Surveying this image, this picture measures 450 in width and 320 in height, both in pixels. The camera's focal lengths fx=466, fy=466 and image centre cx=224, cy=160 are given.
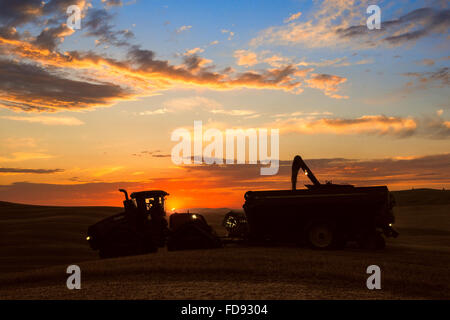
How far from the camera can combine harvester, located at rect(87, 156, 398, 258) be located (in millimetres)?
17859

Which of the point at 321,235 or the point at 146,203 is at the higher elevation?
the point at 146,203

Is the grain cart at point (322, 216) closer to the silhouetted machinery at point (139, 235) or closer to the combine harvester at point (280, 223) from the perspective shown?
the combine harvester at point (280, 223)

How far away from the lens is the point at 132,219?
1852cm

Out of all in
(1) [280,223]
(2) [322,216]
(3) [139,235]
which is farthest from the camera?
(1) [280,223]

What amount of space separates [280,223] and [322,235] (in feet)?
5.65

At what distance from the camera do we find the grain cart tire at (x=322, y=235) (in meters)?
17.7

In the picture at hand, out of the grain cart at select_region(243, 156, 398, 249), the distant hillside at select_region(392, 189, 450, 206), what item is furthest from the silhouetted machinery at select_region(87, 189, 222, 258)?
the distant hillside at select_region(392, 189, 450, 206)

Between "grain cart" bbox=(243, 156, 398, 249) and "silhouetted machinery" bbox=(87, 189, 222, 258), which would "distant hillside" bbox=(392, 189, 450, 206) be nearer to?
"grain cart" bbox=(243, 156, 398, 249)

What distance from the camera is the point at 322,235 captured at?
58.8 ft

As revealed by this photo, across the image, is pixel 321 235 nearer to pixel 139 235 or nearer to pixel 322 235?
pixel 322 235

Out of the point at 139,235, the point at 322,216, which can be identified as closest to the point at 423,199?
the point at 322,216

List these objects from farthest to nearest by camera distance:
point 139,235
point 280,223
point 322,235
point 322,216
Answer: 1. point 280,223
2. point 139,235
3. point 322,216
4. point 322,235

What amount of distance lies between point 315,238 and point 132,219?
7216mm
